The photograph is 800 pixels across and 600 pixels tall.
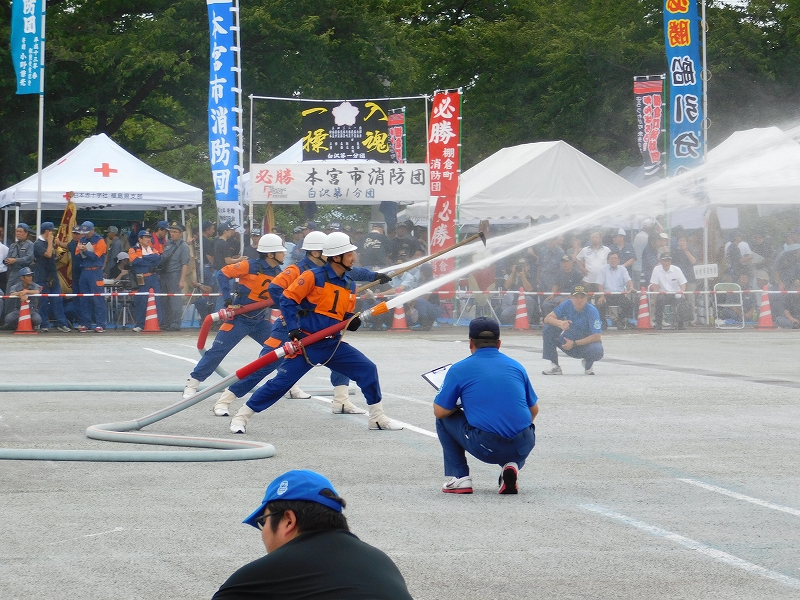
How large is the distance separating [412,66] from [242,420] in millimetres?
30897

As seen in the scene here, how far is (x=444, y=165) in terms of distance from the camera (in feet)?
82.2

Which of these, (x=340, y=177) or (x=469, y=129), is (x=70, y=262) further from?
(x=469, y=129)

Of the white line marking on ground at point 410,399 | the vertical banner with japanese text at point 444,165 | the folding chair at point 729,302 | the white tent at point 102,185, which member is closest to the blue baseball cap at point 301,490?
the white line marking on ground at point 410,399

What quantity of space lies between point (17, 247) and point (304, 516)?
20.9 m

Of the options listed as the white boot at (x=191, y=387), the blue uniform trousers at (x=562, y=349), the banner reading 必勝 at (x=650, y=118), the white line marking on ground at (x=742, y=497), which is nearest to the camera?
the white line marking on ground at (x=742, y=497)

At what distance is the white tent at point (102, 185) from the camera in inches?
947

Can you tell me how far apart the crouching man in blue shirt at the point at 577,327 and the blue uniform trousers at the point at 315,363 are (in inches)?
208

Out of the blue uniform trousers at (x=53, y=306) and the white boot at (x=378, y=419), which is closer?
the white boot at (x=378, y=419)

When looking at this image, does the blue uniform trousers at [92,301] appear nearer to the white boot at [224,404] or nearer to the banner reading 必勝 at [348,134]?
the banner reading 必勝 at [348,134]

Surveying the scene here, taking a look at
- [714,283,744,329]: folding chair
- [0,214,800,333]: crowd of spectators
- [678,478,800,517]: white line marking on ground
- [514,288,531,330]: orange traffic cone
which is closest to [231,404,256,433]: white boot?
[678,478,800,517]: white line marking on ground

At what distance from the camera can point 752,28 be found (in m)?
38.0

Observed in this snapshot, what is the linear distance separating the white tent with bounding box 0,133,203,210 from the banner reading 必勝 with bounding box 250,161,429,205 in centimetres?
168

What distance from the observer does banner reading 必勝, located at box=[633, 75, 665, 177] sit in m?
27.0

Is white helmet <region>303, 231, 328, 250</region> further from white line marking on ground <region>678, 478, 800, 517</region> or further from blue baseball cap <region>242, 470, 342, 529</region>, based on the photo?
blue baseball cap <region>242, 470, 342, 529</region>
